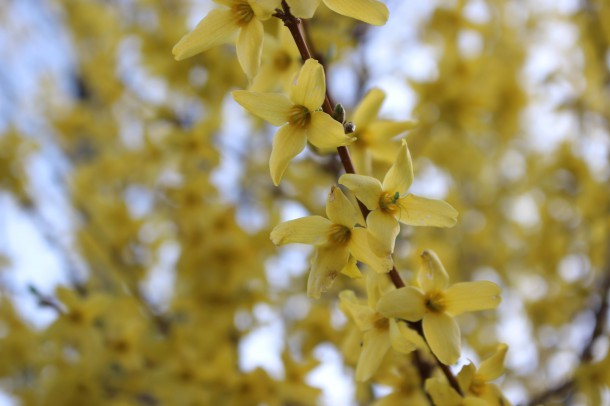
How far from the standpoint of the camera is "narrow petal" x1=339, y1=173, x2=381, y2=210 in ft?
2.95

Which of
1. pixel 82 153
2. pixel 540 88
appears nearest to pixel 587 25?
pixel 540 88

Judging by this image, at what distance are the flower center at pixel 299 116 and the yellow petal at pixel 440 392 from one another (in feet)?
1.63

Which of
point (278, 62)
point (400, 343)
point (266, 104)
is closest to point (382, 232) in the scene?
point (400, 343)

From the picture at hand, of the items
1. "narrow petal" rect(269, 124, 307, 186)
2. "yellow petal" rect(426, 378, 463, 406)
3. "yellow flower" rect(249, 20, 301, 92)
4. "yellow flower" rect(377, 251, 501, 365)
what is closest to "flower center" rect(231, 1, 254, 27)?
"narrow petal" rect(269, 124, 307, 186)

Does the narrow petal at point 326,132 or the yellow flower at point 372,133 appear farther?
the yellow flower at point 372,133

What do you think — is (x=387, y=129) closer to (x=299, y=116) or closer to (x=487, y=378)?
(x=299, y=116)

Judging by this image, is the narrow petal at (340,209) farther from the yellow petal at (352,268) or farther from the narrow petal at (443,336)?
the narrow petal at (443,336)

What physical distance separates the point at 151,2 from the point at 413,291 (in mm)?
2627

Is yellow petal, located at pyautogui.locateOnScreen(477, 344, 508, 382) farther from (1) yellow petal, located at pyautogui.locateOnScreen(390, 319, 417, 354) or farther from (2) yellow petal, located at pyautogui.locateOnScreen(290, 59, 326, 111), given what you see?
(2) yellow petal, located at pyautogui.locateOnScreen(290, 59, 326, 111)

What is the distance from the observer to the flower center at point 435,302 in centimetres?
99

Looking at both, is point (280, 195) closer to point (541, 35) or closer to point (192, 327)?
point (192, 327)

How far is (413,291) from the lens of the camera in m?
0.94

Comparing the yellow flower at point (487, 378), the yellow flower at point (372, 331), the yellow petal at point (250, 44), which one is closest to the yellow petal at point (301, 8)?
the yellow petal at point (250, 44)

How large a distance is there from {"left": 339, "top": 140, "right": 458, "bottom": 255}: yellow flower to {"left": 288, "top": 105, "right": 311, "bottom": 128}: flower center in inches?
6.2
